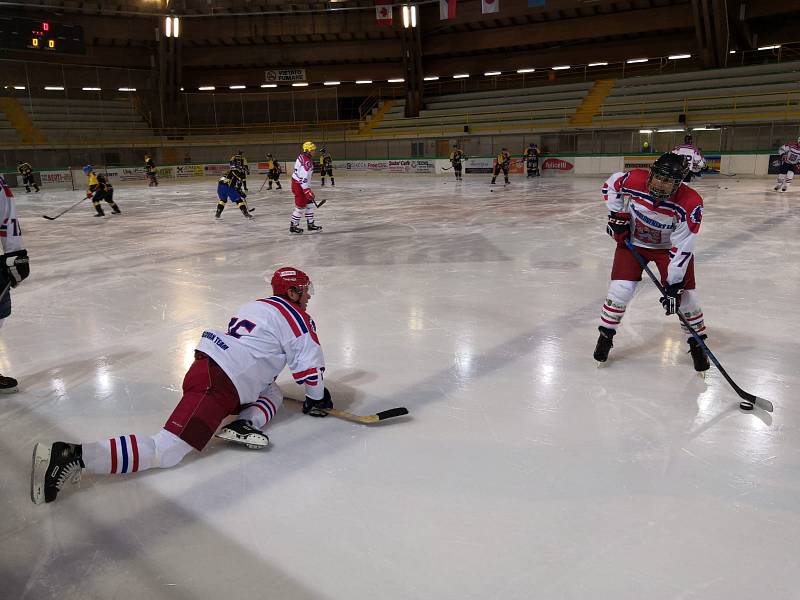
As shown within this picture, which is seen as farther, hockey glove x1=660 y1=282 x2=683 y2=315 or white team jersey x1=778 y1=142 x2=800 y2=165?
white team jersey x1=778 y1=142 x2=800 y2=165

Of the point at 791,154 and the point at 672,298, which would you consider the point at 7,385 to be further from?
the point at 791,154

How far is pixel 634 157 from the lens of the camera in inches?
845

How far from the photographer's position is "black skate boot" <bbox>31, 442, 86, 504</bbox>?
229 cm

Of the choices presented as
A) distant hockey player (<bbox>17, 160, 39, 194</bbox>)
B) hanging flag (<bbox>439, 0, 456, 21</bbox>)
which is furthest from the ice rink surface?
hanging flag (<bbox>439, 0, 456, 21</bbox>)

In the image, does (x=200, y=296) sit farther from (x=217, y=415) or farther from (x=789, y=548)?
(x=789, y=548)

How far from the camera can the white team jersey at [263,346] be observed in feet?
8.85

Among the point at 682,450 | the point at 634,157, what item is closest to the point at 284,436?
the point at 682,450

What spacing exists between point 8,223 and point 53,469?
2.00m

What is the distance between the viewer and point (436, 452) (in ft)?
8.83

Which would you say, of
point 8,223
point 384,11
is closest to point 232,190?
point 8,223

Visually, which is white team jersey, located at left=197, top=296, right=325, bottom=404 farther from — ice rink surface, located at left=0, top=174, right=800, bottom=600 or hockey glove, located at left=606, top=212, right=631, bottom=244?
hockey glove, located at left=606, top=212, right=631, bottom=244

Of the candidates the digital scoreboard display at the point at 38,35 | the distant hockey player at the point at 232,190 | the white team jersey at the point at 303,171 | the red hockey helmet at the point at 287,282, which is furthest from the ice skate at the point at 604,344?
the digital scoreboard display at the point at 38,35

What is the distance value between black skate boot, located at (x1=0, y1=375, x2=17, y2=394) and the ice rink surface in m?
0.06

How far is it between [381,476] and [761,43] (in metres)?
27.9
